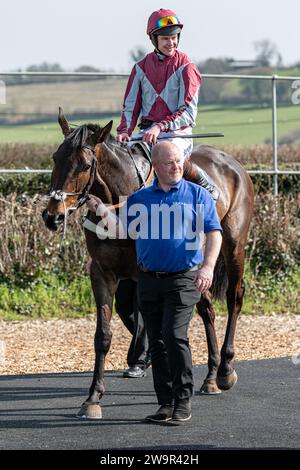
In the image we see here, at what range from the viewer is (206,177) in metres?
8.62

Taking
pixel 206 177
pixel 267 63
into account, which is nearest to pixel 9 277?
pixel 206 177

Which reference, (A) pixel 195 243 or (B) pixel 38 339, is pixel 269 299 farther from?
(A) pixel 195 243

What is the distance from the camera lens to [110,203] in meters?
7.75

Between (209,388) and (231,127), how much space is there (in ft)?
53.6

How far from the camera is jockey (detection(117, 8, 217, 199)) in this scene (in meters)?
8.22

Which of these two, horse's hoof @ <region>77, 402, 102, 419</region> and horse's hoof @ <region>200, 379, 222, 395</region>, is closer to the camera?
horse's hoof @ <region>77, 402, 102, 419</region>

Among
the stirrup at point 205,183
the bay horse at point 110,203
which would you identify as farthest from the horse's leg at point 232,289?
the stirrup at point 205,183

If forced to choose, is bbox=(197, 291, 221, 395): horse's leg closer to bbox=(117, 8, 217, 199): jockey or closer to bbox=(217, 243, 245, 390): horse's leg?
bbox=(217, 243, 245, 390): horse's leg

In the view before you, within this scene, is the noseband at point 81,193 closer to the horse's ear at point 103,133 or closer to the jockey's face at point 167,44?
the horse's ear at point 103,133

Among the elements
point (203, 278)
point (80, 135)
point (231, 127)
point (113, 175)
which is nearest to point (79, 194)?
point (80, 135)

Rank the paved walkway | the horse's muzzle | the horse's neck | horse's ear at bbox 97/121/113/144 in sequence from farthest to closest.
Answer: the horse's neck → horse's ear at bbox 97/121/113/144 → the horse's muzzle → the paved walkway

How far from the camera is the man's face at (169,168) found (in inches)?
270

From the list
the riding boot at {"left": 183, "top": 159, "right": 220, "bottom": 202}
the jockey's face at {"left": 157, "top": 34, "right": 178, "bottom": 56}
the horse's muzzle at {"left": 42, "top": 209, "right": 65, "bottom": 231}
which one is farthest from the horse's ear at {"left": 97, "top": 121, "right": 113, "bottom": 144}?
the jockey's face at {"left": 157, "top": 34, "right": 178, "bottom": 56}

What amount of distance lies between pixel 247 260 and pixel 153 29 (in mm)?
5980
